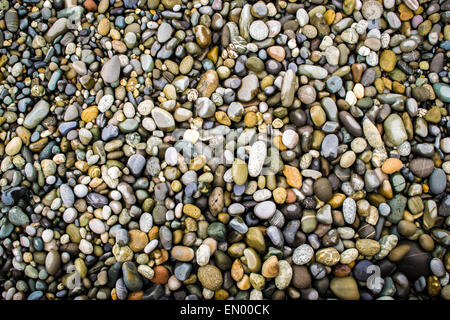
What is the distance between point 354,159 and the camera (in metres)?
1.56

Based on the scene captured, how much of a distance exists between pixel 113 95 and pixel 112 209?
635 millimetres

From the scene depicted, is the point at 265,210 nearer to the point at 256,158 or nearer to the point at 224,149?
the point at 256,158

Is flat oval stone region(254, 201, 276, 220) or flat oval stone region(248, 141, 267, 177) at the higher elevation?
flat oval stone region(248, 141, 267, 177)

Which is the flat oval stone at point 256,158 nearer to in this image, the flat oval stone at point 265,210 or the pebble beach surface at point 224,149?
the pebble beach surface at point 224,149

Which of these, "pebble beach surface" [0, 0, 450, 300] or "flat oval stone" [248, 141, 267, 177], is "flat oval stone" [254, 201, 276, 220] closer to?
"pebble beach surface" [0, 0, 450, 300]

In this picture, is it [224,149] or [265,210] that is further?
[224,149]

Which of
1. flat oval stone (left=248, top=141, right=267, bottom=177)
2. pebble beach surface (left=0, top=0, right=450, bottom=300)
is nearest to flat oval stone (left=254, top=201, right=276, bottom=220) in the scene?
pebble beach surface (left=0, top=0, right=450, bottom=300)

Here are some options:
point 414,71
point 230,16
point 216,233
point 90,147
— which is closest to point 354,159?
point 414,71

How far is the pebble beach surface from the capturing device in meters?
1.47

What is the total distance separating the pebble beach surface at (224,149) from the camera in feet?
4.83

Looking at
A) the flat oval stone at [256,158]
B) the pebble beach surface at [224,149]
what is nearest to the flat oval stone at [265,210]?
the pebble beach surface at [224,149]

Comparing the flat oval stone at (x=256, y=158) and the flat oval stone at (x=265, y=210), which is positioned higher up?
the flat oval stone at (x=256, y=158)

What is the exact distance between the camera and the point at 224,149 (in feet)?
5.24

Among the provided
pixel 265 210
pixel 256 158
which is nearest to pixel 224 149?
pixel 256 158
